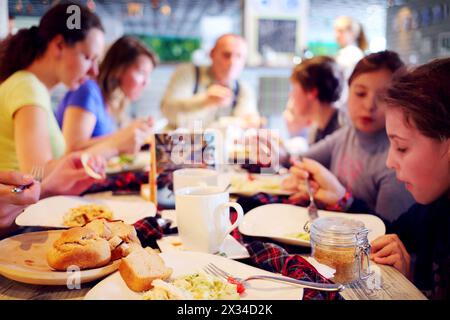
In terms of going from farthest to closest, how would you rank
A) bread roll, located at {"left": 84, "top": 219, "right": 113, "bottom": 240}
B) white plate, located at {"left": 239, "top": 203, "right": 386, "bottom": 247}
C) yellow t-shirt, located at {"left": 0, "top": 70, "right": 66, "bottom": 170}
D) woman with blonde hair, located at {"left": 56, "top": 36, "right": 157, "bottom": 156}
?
1. woman with blonde hair, located at {"left": 56, "top": 36, "right": 157, "bottom": 156}
2. yellow t-shirt, located at {"left": 0, "top": 70, "right": 66, "bottom": 170}
3. white plate, located at {"left": 239, "top": 203, "right": 386, "bottom": 247}
4. bread roll, located at {"left": 84, "top": 219, "right": 113, "bottom": 240}

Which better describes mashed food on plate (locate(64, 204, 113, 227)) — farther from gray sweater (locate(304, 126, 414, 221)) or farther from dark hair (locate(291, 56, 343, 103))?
dark hair (locate(291, 56, 343, 103))

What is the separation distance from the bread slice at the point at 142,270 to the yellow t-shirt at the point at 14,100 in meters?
0.39

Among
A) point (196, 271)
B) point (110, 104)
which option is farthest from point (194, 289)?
point (110, 104)

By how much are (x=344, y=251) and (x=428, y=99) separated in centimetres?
28

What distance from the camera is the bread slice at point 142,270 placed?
1.91ft

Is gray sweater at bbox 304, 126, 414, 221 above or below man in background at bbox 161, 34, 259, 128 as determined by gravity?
below

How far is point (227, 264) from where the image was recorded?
0.66 m

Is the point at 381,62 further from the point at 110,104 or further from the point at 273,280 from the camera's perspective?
the point at 110,104

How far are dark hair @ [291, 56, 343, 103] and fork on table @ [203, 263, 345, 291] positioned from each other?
1.38m

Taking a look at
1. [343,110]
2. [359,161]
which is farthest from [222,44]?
[359,161]

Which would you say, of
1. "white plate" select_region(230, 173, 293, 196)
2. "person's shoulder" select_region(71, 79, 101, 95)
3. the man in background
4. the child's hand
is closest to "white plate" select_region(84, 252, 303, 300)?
the child's hand

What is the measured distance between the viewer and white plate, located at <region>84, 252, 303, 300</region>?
22.4 inches

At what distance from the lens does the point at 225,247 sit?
0.75m

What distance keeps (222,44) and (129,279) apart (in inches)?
97.3
